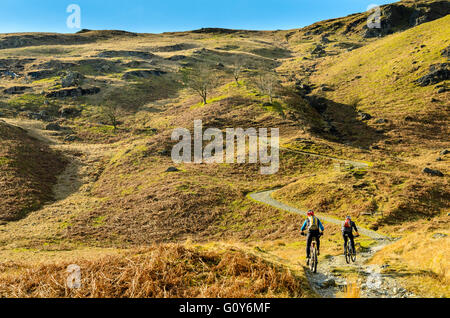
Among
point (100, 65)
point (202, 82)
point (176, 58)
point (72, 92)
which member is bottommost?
point (72, 92)

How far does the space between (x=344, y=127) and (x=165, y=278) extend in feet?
262

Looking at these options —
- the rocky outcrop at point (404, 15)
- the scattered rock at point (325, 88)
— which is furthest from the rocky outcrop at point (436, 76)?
the rocky outcrop at point (404, 15)

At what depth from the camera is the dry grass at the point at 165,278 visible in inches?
330

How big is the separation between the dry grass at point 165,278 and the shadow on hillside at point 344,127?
61.7m

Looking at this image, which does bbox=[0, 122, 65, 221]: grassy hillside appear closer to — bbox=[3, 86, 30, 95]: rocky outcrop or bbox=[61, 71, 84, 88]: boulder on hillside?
bbox=[61, 71, 84, 88]: boulder on hillside

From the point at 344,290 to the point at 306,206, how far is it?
25.1m

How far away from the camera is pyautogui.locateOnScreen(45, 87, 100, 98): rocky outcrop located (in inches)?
4269

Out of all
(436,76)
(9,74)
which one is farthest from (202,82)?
(9,74)

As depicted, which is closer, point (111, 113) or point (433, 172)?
point (433, 172)

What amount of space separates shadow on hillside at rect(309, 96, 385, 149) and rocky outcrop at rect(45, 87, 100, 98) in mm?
96863

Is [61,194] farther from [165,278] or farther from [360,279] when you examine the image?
[360,279]

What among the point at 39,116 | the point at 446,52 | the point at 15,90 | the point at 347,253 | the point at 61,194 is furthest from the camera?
the point at 15,90

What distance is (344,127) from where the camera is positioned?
77.2 meters
